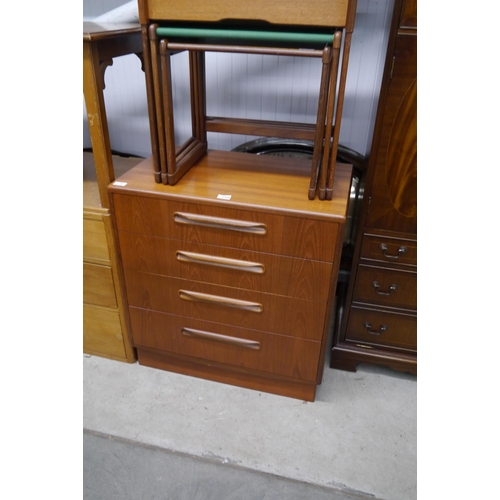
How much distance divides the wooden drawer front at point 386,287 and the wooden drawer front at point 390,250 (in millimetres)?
40

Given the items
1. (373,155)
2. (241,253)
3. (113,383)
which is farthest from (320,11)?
(113,383)

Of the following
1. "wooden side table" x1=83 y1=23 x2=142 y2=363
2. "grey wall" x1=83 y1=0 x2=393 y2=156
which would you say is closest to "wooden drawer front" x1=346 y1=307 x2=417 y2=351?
"grey wall" x1=83 y1=0 x2=393 y2=156

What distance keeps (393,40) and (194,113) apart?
679 mm

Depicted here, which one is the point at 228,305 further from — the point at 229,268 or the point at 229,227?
the point at 229,227

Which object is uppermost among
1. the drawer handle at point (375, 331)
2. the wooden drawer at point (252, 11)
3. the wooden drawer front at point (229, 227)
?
the wooden drawer at point (252, 11)

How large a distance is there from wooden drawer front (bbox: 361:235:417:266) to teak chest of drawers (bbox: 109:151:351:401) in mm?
219

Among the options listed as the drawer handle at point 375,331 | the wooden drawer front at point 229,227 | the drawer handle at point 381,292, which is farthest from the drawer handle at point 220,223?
the drawer handle at point 375,331

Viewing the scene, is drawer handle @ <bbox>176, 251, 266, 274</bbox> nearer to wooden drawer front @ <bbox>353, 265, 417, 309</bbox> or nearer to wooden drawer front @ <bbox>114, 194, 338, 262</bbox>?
wooden drawer front @ <bbox>114, 194, 338, 262</bbox>

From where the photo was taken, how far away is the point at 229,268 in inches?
48.1

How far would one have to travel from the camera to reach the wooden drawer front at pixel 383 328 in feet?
4.64

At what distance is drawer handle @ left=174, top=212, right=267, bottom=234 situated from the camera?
3.73 ft

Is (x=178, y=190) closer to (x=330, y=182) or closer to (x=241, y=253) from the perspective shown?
(x=241, y=253)

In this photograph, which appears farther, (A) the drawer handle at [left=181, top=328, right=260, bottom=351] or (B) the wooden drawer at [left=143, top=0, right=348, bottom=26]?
(A) the drawer handle at [left=181, top=328, right=260, bottom=351]

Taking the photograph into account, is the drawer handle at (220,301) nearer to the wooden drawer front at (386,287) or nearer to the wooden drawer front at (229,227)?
the wooden drawer front at (229,227)
